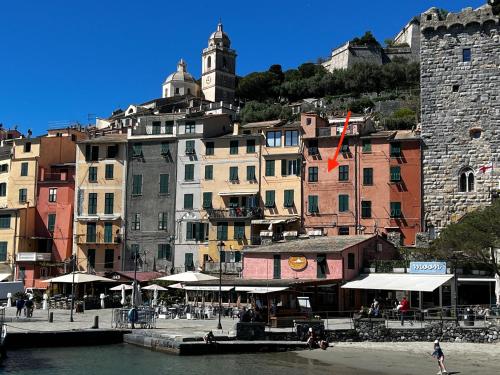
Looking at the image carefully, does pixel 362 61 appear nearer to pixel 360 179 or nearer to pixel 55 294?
pixel 360 179

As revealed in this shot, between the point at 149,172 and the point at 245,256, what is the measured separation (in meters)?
15.2

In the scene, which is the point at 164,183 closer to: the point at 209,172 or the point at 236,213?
the point at 209,172

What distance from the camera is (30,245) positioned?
62.3m

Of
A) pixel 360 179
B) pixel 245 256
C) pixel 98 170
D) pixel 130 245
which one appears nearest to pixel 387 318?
pixel 245 256

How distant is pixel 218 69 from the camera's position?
132000 millimetres

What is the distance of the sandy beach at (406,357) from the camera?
94.3 feet

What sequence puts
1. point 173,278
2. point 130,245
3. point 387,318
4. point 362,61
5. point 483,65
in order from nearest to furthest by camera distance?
point 387,318 < point 173,278 < point 483,65 < point 130,245 < point 362,61

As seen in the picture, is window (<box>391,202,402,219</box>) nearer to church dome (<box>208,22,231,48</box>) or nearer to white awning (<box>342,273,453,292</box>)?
white awning (<box>342,273,453,292</box>)

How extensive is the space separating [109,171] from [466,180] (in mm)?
28160

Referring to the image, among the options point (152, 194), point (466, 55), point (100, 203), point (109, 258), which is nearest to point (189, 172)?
point (152, 194)

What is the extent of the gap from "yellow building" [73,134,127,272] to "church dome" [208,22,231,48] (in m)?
77.6

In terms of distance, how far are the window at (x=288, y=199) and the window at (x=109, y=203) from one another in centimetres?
1451

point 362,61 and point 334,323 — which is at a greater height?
point 362,61

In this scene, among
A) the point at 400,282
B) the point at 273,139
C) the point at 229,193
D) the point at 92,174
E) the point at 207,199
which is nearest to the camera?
the point at 400,282
